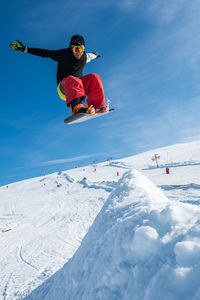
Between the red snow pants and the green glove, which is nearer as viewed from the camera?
the green glove

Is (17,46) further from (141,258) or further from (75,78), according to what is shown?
(141,258)

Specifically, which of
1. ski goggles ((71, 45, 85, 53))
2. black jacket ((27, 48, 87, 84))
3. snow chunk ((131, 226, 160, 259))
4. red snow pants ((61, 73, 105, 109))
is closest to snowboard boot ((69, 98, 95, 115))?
red snow pants ((61, 73, 105, 109))

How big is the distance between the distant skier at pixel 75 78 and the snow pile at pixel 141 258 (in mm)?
2569

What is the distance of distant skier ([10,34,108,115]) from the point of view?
3666mm

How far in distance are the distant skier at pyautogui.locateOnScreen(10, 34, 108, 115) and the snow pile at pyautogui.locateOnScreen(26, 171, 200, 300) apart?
2569mm

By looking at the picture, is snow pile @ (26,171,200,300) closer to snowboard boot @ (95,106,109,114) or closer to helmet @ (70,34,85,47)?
snowboard boot @ (95,106,109,114)

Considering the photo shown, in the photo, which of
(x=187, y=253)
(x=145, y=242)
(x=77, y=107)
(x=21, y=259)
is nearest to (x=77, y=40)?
(x=77, y=107)

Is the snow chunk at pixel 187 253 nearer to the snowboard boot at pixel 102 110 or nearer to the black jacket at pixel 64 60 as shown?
the snowboard boot at pixel 102 110

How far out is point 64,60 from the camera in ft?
12.8

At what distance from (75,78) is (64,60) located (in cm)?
59

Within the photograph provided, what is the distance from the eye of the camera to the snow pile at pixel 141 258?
89 cm

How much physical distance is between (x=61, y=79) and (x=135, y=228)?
11.7ft

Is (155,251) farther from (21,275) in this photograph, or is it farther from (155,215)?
(21,275)

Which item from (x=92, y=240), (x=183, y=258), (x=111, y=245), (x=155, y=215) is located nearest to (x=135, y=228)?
(x=155, y=215)
